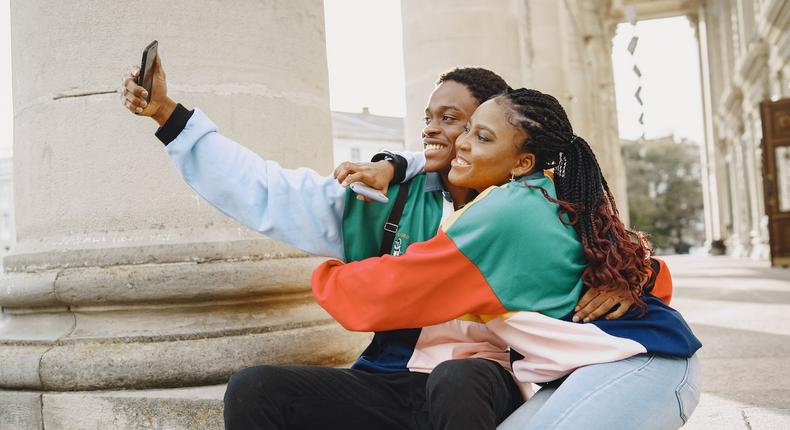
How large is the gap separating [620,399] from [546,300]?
0.32 metres

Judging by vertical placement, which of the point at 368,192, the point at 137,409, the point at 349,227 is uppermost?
the point at 368,192

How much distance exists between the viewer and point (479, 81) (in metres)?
2.89

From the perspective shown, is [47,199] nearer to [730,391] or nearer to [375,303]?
[375,303]

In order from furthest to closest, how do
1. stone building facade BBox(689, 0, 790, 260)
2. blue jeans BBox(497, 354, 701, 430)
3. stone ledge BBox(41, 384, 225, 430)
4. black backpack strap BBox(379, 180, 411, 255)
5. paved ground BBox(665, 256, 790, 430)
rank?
stone building facade BBox(689, 0, 790, 260) → paved ground BBox(665, 256, 790, 430) → stone ledge BBox(41, 384, 225, 430) → black backpack strap BBox(379, 180, 411, 255) → blue jeans BBox(497, 354, 701, 430)

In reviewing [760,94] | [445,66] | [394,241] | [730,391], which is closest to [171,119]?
[394,241]

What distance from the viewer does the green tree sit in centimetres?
6122

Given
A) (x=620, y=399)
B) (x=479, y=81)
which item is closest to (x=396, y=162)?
(x=479, y=81)

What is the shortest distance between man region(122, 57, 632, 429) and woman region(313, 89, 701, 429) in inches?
6.8

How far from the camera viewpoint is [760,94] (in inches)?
787

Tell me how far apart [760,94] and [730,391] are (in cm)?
1784

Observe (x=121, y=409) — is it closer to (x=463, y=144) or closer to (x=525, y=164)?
(x=463, y=144)

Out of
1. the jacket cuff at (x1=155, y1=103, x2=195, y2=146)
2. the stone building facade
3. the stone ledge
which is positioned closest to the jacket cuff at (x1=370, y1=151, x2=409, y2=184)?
the jacket cuff at (x1=155, y1=103, x2=195, y2=146)

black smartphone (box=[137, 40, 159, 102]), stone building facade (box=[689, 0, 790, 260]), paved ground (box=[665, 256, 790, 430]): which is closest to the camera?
black smartphone (box=[137, 40, 159, 102])

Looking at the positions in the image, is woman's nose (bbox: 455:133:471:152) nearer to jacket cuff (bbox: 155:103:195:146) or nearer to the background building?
jacket cuff (bbox: 155:103:195:146)
